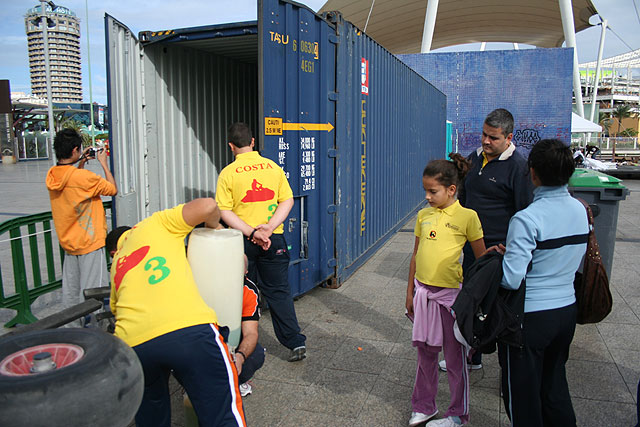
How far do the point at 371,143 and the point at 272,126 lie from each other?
8.91 feet

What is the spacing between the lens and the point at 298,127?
526 cm

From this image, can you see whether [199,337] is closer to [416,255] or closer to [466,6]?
[416,255]

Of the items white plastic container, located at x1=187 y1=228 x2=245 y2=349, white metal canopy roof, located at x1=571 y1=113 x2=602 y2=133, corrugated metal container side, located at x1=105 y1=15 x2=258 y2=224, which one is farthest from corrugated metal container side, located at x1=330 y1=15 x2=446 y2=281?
white metal canopy roof, located at x1=571 y1=113 x2=602 y2=133

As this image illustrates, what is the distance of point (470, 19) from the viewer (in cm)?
4184

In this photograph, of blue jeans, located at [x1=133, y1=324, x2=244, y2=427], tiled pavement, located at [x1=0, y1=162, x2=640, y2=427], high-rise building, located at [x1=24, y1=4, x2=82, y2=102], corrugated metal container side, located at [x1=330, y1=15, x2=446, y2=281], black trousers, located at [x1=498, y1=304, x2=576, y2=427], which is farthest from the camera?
high-rise building, located at [x1=24, y1=4, x2=82, y2=102]

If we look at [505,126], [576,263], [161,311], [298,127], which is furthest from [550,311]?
[298,127]

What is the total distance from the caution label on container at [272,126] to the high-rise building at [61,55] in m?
12.3

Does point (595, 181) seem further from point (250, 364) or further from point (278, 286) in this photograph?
point (250, 364)

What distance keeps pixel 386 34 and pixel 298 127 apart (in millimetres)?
43162

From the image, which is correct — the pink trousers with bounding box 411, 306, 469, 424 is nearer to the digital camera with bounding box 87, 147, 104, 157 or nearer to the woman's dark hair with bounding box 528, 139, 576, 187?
the woman's dark hair with bounding box 528, 139, 576, 187

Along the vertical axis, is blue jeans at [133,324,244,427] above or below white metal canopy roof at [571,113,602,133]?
below

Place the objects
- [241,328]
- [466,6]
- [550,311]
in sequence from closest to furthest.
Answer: [550,311]
[241,328]
[466,6]

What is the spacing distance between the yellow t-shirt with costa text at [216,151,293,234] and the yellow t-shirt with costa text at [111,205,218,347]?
150 centimetres

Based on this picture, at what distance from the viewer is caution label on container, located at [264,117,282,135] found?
475 cm
